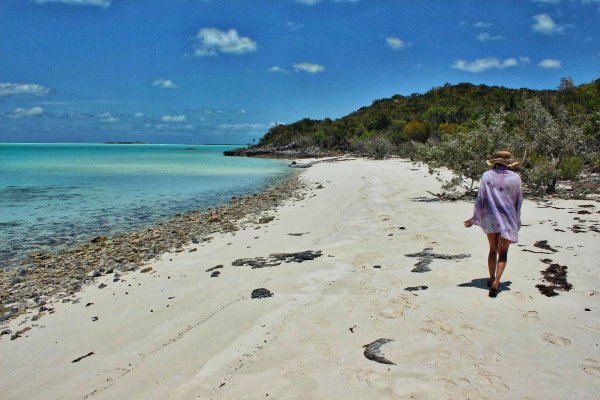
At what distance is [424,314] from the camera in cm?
509

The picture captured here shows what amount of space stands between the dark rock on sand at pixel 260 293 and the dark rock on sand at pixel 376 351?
2.10m

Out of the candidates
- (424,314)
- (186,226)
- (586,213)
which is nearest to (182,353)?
(424,314)

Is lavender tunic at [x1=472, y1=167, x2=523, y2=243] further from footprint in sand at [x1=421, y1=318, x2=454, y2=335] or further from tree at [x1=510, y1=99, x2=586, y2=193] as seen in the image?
tree at [x1=510, y1=99, x2=586, y2=193]

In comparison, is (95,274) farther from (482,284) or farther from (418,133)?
(418,133)

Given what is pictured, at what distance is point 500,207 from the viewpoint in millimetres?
5598

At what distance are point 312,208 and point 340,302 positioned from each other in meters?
10.3

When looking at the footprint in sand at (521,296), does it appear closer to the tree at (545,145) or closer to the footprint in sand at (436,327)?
the footprint in sand at (436,327)

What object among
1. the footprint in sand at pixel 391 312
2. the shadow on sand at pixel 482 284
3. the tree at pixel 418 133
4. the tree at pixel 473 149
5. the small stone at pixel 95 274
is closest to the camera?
the footprint in sand at pixel 391 312

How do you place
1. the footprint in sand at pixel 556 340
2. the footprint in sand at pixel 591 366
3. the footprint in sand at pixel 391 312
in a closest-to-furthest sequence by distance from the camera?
1. the footprint in sand at pixel 591 366
2. the footprint in sand at pixel 556 340
3. the footprint in sand at pixel 391 312

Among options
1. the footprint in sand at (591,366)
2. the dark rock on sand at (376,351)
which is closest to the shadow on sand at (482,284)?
the footprint in sand at (591,366)

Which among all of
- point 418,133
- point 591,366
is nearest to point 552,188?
point 591,366

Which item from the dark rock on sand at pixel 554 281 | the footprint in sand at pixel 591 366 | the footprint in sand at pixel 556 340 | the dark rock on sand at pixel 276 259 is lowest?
the dark rock on sand at pixel 276 259

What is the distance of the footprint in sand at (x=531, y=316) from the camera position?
484 centimetres

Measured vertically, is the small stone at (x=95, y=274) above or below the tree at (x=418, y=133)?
below
